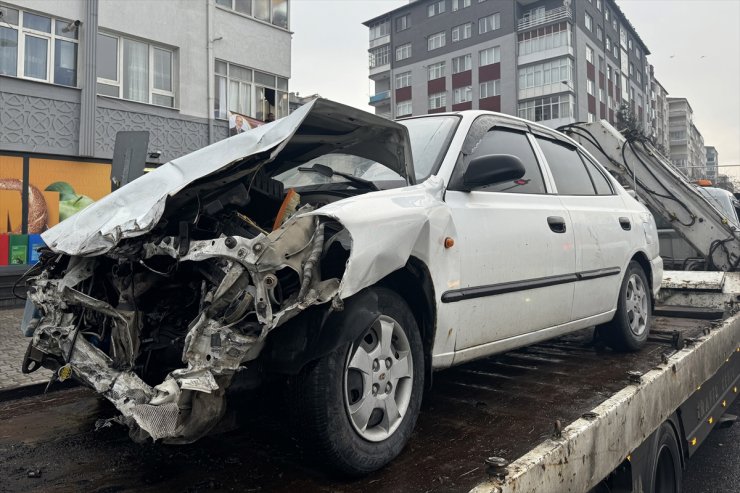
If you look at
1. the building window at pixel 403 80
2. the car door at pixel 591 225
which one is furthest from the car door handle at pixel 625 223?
the building window at pixel 403 80

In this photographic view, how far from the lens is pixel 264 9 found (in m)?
16.3

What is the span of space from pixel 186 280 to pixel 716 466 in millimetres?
4533

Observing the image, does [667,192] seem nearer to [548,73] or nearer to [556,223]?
[556,223]

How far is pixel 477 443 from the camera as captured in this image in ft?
8.19

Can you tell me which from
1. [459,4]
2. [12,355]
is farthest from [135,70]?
[459,4]

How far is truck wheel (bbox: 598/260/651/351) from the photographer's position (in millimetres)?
4301

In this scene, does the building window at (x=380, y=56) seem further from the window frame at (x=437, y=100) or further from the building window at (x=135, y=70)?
the building window at (x=135, y=70)

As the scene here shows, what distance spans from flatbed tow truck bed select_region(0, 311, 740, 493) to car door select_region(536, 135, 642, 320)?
51 centimetres

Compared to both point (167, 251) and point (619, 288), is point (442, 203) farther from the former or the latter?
point (619, 288)

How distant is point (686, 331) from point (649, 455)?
6.77ft

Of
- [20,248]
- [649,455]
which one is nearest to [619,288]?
[649,455]

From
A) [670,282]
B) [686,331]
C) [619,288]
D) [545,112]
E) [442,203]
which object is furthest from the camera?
[545,112]

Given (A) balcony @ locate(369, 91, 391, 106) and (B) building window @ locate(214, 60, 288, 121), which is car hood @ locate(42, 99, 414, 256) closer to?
(B) building window @ locate(214, 60, 288, 121)

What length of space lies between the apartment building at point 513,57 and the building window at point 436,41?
0.09 meters
